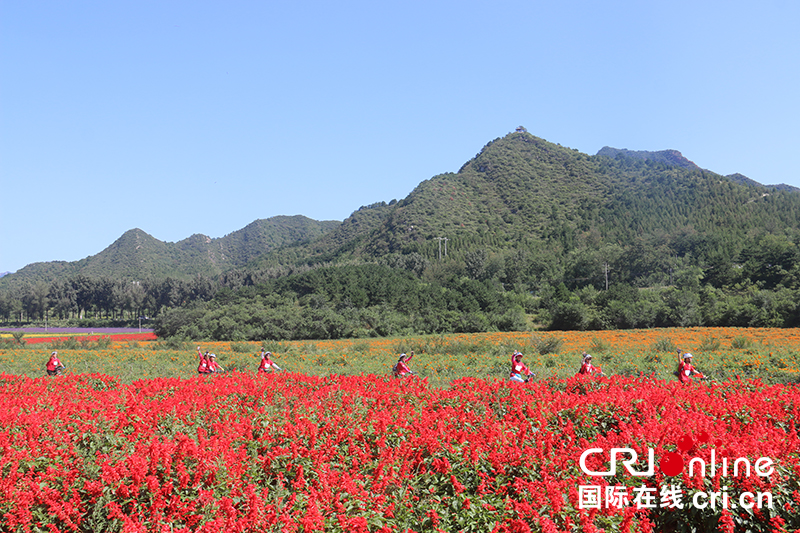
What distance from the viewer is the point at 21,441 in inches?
215

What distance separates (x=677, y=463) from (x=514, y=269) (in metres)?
75.1

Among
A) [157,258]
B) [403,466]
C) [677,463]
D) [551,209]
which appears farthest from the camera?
[157,258]

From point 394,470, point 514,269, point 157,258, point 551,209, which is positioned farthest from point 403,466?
point 157,258

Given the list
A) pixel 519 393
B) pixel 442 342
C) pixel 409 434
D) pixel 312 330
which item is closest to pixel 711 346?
pixel 442 342

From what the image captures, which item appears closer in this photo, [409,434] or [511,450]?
[511,450]

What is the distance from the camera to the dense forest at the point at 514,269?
156ft

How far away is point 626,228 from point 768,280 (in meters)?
44.3

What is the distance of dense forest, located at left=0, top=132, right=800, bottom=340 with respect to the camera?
47656mm

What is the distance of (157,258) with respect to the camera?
150 m

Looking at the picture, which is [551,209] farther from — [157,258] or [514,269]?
[157,258]

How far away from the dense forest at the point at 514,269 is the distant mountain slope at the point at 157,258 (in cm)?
231

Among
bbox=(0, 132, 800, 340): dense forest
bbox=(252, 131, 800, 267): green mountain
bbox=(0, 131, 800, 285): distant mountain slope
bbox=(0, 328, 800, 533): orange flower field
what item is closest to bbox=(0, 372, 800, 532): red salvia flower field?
bbox=(0, 328, 800, 533): orange flower field

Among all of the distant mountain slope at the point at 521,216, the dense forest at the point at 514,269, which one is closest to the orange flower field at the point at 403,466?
Result: the dense forest at the point at 514,269

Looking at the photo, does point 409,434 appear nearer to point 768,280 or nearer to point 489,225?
point 768,280
